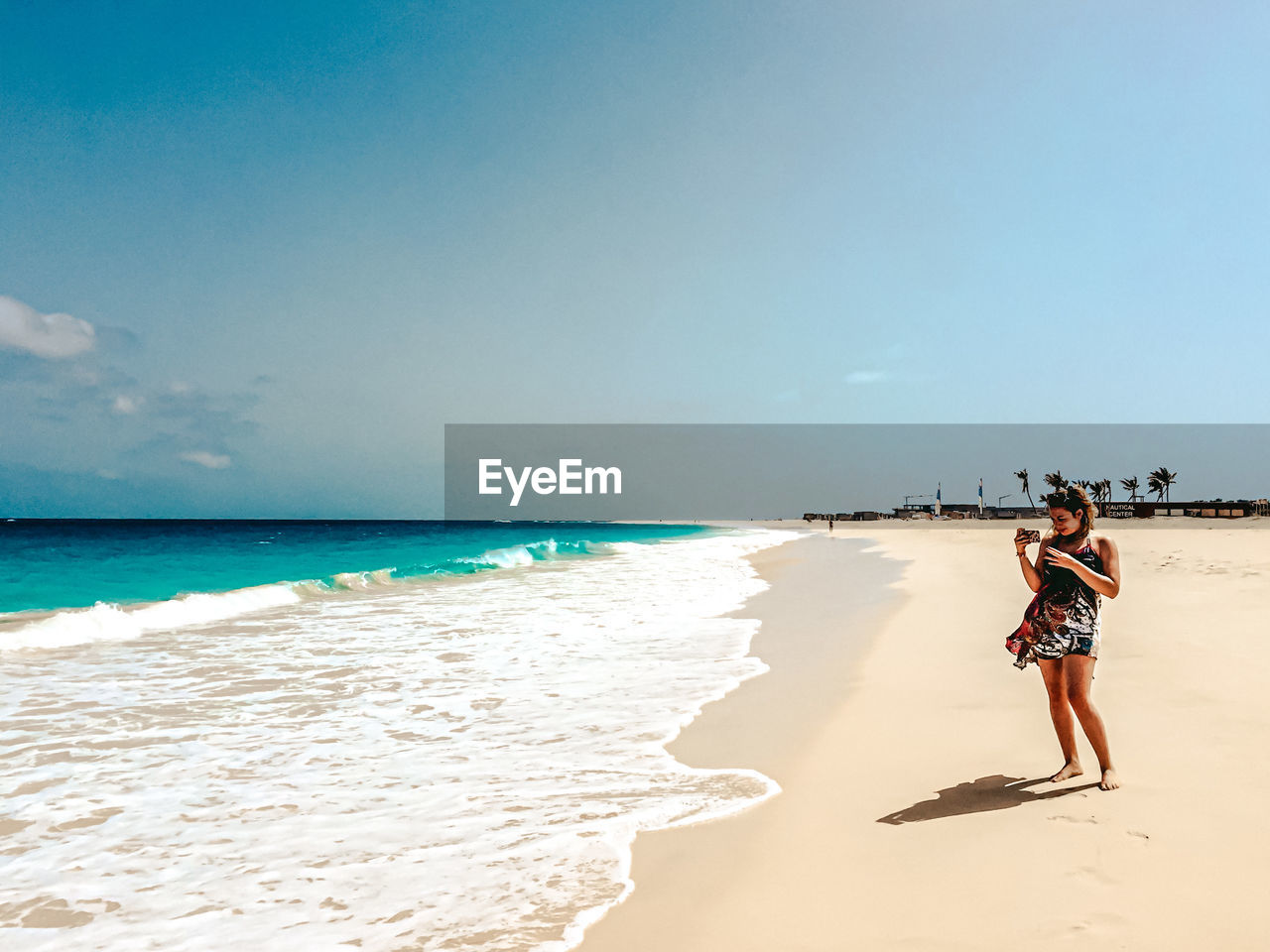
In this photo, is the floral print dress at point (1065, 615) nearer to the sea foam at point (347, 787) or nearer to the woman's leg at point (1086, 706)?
the woman's leg at point (1086, 706)

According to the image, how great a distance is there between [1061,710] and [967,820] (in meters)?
1.02

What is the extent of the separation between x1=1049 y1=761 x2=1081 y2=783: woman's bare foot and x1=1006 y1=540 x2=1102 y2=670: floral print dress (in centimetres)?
71

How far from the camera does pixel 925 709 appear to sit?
20.3ft

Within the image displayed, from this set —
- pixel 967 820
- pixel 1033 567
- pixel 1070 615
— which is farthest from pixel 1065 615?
pixel 967 820

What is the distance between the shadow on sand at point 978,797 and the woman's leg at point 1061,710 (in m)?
Result: 0.12

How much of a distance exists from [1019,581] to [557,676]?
1330cm

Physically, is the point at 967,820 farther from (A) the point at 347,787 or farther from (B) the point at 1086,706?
(A) the point at 347,787

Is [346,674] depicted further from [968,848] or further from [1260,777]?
[1260,777]

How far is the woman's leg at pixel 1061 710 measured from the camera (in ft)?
14.0

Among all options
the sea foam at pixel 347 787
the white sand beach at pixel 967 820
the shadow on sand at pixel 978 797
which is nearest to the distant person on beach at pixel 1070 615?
the shadow on sand at pixel 978 797

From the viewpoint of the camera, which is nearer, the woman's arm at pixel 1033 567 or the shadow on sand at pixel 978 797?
the shadow on sand at pixel 978 797

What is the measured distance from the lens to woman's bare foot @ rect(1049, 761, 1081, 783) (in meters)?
4.33

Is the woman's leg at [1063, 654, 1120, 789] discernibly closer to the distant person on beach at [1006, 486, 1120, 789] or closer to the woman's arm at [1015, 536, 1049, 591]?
the distant person on beach at [1006, 486, 1120, 789]

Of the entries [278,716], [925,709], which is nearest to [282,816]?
[278,716]
